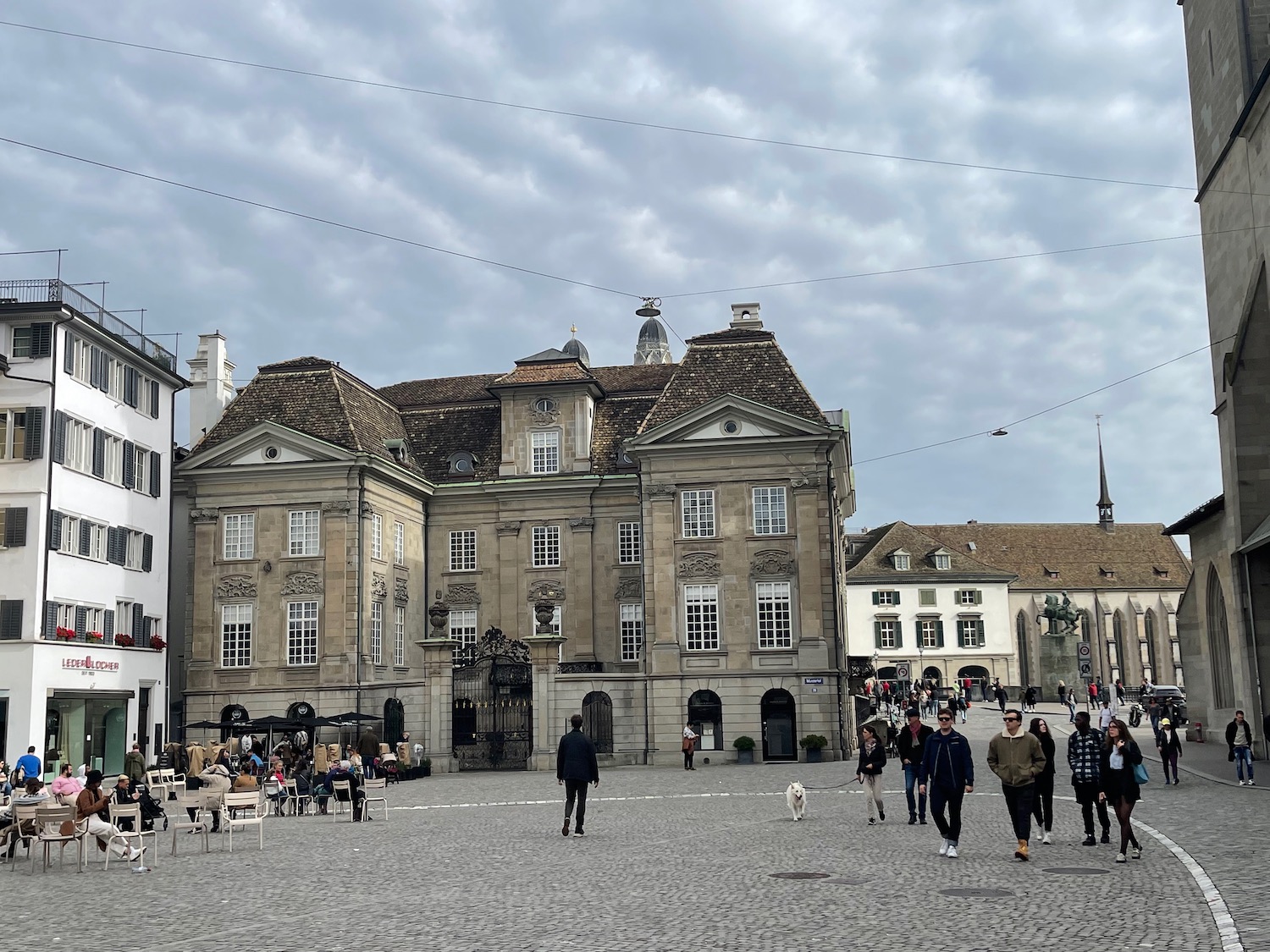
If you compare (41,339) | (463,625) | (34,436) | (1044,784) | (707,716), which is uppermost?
(41,339)

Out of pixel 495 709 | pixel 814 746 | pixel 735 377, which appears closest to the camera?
pixel 814 746

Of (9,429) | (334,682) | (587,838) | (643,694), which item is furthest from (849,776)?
(9,429)

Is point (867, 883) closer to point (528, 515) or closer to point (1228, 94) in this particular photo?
point (1228, 94)

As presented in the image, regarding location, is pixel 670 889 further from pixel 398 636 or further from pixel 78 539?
pixel 398 636

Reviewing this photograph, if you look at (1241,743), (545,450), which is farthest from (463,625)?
(1241,743)

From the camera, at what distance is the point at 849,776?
39.8 m

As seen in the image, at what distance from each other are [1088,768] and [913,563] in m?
88.2

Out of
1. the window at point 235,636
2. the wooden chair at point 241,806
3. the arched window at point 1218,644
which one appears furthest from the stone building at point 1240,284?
the window at point 235,636

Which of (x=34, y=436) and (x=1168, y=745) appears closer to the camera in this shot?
(x=1168, y=745)

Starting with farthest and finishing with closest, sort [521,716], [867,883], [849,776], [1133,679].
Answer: [1133,679]
[521,716]
[849,776]
[867,883]

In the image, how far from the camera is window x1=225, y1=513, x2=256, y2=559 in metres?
55.3

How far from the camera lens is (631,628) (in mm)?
57906

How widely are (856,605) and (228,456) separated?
60.0m

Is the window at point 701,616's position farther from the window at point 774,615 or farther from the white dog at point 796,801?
the white dog at point 796,801
